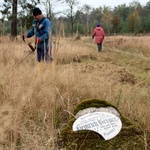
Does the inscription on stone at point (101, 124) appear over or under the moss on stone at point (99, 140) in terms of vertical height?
over

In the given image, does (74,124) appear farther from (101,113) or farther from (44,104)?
(44,104)

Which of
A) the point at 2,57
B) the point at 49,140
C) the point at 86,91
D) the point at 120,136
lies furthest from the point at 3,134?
the point at 2,57

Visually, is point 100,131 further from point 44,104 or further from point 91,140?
point 44,104

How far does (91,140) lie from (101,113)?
0.25 metres

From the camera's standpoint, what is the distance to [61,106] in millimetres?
2439

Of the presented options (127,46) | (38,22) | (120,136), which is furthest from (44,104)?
(127,46)

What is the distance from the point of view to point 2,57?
517 centimetres

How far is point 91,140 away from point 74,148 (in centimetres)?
13

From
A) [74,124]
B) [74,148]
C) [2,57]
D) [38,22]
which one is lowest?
[74,148]

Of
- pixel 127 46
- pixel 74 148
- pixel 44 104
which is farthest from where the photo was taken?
pixel 127 46

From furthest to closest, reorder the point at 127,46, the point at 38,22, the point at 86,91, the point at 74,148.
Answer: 1. the point at 127,46
2. the point at 38,22
3. the point at 86,91
4. the point at 74,148

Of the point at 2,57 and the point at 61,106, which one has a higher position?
the point at 2,57

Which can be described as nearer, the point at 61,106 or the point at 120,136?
the point at 120,136

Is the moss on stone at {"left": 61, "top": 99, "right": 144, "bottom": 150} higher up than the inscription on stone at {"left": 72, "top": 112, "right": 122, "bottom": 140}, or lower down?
lower down
